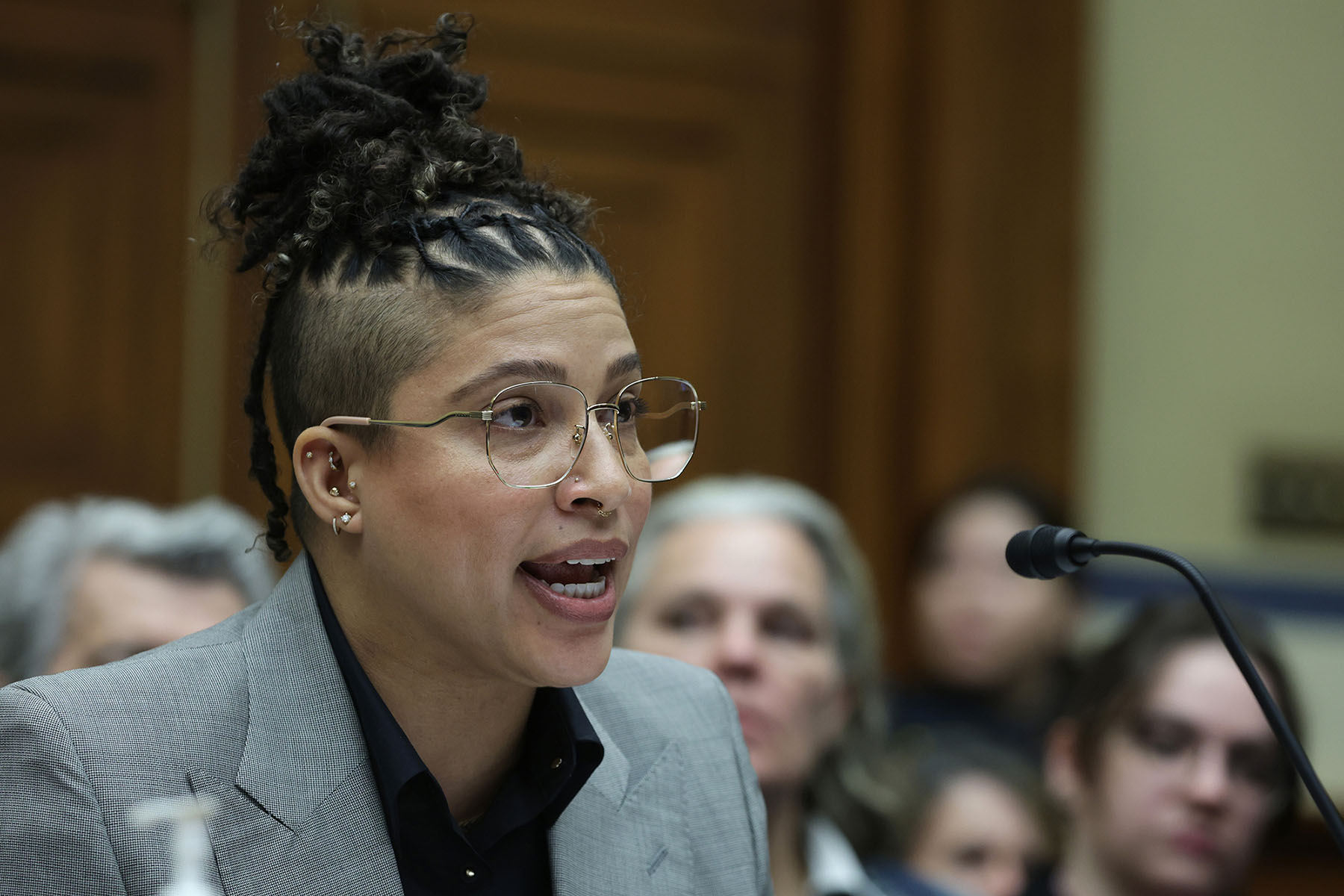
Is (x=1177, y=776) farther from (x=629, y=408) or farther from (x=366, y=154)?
(x=366, y=154)

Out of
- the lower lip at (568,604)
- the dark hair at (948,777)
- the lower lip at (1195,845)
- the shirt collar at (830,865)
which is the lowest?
the dark hair at (948,777)

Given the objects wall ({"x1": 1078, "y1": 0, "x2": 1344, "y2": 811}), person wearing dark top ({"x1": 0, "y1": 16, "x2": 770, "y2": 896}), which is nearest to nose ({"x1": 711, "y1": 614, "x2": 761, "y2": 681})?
person wearing dark top ({"x1": 0, "y1": 16, "x2": 770, "y2": 896})

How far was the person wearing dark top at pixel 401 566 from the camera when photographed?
3.99ft

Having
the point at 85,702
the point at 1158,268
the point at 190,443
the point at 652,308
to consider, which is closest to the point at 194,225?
the point at 190,443

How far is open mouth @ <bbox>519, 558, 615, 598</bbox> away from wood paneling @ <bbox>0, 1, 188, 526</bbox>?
93.2 inches

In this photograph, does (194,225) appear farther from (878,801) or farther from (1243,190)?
(1243,190)

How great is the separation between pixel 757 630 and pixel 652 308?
1720 millimetres

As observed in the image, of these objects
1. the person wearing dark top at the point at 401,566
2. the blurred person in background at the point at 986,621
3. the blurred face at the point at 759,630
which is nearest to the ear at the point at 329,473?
the person wearing dark top at the point at 401,566

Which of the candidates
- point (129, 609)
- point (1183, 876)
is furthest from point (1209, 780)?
point (129, 609)

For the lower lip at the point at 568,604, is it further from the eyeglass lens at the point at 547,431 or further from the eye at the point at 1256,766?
the eye at the point at 1256,766

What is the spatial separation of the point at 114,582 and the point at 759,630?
1.01 metres

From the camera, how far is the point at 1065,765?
2354mm

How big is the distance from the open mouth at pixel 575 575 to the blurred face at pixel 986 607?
213cm

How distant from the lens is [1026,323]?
159 inches
